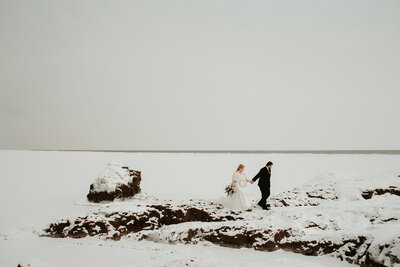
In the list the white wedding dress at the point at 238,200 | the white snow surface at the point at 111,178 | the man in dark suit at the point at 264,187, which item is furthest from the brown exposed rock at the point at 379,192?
the white snow surface at the point at 111,178

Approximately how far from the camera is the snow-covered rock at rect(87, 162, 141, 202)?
14836 mm

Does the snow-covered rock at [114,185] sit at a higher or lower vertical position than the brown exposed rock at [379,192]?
lower

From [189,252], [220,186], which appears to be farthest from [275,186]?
[189,252]

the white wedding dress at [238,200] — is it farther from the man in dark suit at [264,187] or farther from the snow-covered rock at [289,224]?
the man in dark suit at [264,187]

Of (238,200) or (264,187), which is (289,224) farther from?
(264,187)

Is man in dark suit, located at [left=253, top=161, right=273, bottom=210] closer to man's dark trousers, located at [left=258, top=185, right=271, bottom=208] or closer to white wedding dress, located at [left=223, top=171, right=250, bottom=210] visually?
man's dark trousers, located at [left=258, top=185, right=271, bottom=208]

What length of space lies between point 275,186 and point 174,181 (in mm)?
8180

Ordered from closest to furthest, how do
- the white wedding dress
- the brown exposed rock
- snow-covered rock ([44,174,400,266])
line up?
snow-covered rock ([44,174,400,266]) → the white wedding dress → the brown exposed rock

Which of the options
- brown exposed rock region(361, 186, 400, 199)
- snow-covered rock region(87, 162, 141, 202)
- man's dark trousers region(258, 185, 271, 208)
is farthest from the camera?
snow-covered rock region(87, 162, 141, 202)

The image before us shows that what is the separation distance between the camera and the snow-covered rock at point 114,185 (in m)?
14.8

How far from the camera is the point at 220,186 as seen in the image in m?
21.4

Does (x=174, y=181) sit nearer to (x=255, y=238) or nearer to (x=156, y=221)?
(x=156, y=221)

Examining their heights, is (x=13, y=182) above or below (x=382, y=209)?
below

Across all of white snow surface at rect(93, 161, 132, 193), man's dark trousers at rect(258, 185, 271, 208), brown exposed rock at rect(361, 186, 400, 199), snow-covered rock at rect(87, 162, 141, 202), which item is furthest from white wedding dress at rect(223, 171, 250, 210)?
white snow surface at rect(93, 161, 132, 193)
